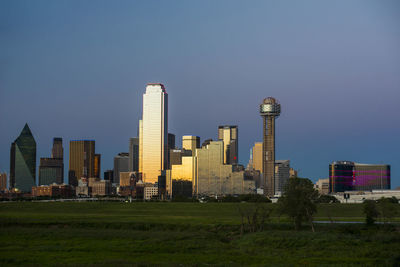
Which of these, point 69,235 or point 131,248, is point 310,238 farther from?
point 69,235

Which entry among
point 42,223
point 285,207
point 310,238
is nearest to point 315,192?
point 285,207

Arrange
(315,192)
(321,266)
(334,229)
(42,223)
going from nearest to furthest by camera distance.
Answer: (321,266)
(334,229)
(315,192)
(42,223)

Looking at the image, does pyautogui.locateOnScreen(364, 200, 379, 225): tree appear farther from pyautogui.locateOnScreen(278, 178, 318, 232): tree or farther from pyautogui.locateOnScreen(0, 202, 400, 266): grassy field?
pyautogui.locateOnScreen(278, 178, 318, 232): tree

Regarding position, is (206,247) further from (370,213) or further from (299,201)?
(370,213)

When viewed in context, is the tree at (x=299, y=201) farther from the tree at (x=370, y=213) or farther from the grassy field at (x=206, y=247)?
the tree at (x=370, y=213)

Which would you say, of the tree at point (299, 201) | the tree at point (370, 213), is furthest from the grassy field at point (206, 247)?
the tree at point (299, 201)

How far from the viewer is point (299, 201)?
353 ft

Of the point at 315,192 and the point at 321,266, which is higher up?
the point at 315,192

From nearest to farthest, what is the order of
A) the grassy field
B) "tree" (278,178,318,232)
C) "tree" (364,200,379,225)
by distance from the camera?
1. the grassy field
2. "tree" (278,178,318,232)
3. "tree" (364,200,379,225)

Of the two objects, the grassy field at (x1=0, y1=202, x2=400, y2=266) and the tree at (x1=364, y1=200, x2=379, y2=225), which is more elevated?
the tree at (x1=364, y1=200, x2=379, y2=225)

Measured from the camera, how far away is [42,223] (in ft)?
403

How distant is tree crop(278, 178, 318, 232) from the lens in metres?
107

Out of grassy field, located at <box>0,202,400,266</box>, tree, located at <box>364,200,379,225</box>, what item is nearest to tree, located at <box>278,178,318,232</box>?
grassy field, located at <box>0,202,400,266</box>

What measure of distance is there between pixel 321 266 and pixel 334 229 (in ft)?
126
